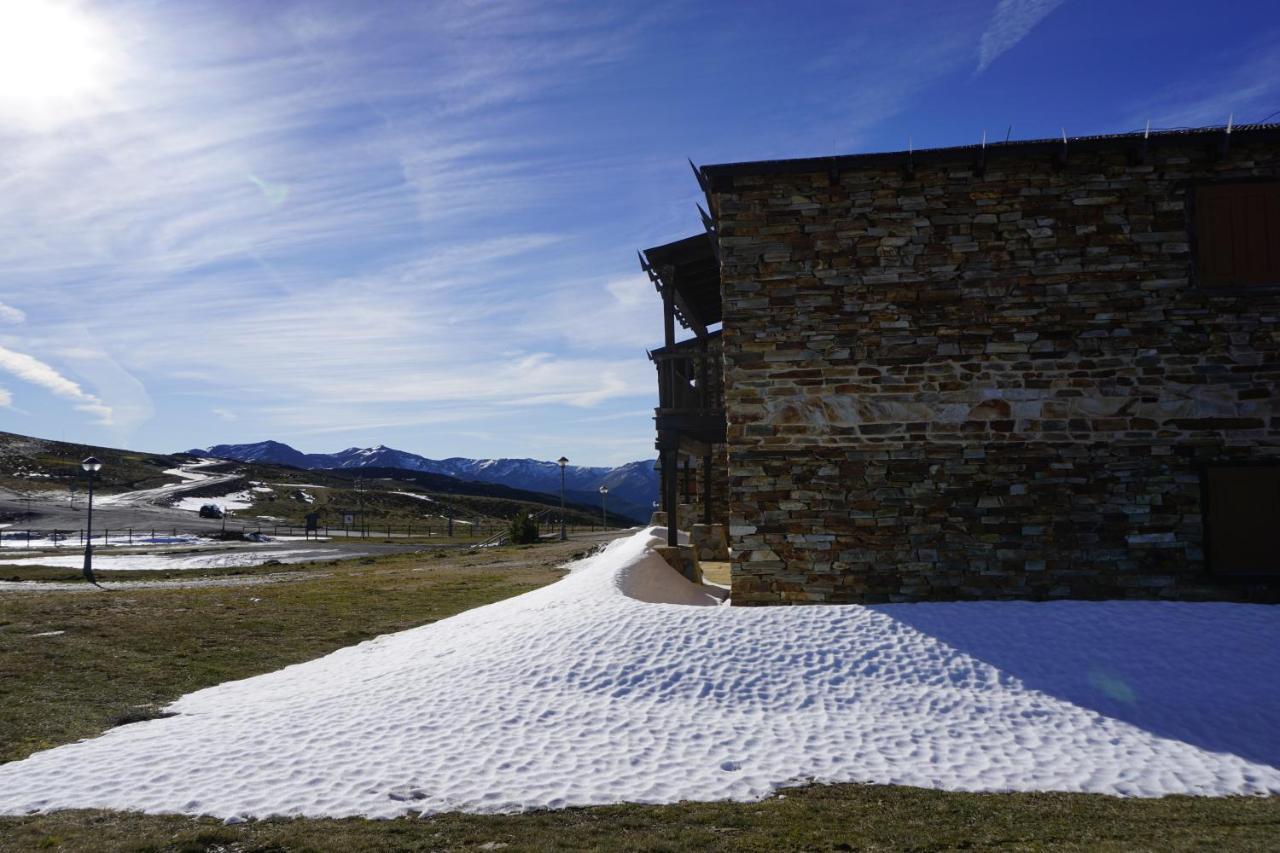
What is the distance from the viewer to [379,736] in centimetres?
753

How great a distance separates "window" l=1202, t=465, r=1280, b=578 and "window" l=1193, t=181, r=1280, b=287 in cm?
282

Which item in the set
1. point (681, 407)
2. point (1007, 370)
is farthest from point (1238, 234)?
point (681, 407)

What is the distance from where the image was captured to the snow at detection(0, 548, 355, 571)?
1174 inches

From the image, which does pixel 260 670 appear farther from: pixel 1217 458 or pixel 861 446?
pixel 1217 458

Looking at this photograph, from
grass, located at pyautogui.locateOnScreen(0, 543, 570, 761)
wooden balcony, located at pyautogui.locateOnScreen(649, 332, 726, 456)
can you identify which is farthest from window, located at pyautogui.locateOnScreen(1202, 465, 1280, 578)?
grass, located at pyautogui.locateOnScreen(0, 543, 570, 761)

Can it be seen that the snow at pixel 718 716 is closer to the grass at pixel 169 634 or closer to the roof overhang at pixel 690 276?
the grass at pixel 169 634

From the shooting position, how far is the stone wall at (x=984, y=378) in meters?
11.4

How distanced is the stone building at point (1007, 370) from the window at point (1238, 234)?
0.11 ft

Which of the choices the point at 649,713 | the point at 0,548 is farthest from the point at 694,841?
the point at 0,548

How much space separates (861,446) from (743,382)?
6.74ft

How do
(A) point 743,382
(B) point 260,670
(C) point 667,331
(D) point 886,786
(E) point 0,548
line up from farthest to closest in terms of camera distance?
1. (E) point 0,548
2. (C) point 667,331
3. (A) point 743,382
4. (B) point 260,670
5. (D) point 886,786

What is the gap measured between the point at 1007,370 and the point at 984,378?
A: 0.35 meters

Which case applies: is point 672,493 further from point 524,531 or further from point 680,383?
point 524,531

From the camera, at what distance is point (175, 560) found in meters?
32.9
